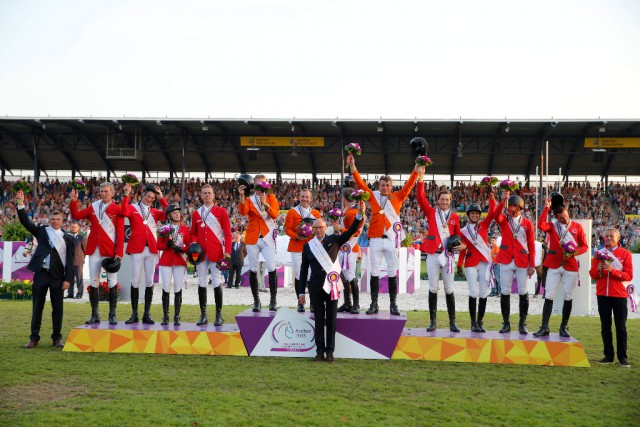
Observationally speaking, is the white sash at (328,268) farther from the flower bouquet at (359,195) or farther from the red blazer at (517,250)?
the red blazer at (517,250)

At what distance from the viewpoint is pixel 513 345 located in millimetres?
8492

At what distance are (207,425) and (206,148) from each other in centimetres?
3037

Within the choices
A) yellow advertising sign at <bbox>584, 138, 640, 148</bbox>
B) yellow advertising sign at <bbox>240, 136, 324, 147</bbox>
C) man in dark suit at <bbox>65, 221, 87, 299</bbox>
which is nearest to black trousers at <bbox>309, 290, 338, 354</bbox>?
man in dark suit at <bbox>65, 221, 87, 299</bbox>

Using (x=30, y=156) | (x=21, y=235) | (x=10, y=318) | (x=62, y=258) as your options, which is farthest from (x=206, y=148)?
(x=62, y=258)

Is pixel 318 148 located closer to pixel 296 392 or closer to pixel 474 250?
pixel 474 250

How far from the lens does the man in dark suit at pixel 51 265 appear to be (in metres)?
9.05

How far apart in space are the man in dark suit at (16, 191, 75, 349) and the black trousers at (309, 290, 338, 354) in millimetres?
3663

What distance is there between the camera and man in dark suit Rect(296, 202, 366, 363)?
8.38 metres

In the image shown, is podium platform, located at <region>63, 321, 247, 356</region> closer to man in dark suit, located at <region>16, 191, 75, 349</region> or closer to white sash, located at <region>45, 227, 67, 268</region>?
man in dark suit, located at <region>16, 191, 75, 349</region>

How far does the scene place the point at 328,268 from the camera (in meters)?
8.39

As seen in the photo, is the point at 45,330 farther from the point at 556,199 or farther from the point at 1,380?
the point at 556,199

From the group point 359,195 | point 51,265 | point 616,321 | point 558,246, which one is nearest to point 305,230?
point 359,195

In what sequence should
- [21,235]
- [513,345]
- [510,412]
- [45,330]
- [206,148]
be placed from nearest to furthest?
1. [510,412]
2. [513,345]
3. [45,330]
4. [21,235]
5. [206,148]

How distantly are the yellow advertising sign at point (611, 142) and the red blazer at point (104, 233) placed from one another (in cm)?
2733
